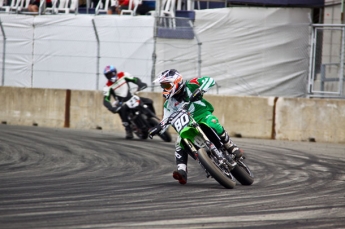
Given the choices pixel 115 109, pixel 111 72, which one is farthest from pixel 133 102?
pixel 111 72

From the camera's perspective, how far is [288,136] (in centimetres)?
1747

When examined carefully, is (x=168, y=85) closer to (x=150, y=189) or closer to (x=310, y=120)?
(x=150, y=189)

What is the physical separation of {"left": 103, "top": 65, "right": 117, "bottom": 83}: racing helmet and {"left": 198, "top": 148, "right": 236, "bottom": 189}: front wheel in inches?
333

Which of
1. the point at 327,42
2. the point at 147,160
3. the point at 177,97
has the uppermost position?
the point at 327,42

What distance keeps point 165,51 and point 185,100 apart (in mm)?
10060

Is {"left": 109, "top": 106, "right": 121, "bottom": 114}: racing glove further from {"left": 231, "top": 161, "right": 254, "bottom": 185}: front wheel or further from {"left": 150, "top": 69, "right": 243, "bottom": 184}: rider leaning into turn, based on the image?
{"left": 231, "top": 161, "right": 254, "bottom": 185}: front wheel

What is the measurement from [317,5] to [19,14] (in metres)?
8.76

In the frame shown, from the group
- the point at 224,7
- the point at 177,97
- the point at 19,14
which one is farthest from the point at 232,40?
the point at 177,97

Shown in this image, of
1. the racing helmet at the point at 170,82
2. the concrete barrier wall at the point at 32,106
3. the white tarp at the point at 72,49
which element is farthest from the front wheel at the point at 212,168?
the concrete barrier wall at the point at 32,106

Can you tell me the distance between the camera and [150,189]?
9039mm

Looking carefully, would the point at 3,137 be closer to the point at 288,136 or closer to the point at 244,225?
the point at 288,136

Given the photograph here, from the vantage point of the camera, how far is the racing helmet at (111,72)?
56.9ft

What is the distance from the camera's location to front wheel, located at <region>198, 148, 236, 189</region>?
903cm

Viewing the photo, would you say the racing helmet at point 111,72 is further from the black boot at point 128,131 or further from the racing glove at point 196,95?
the racing glove at point 196,95
